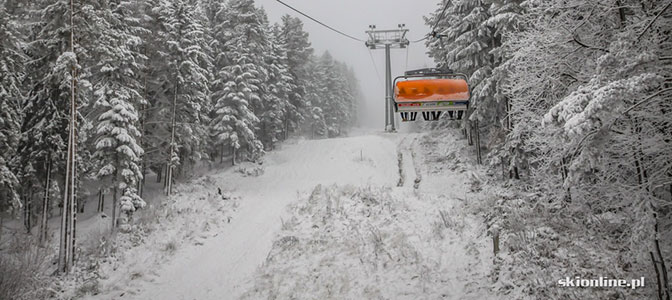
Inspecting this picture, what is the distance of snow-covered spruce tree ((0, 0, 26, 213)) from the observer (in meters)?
14.4

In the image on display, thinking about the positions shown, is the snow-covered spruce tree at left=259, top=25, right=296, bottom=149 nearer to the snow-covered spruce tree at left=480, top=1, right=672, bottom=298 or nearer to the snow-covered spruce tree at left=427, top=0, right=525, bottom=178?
the snow-covered spruce tree at left=427, top=0, right=525, bottom=178

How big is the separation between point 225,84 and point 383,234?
20.0 metres

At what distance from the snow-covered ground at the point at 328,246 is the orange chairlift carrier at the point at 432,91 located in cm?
535

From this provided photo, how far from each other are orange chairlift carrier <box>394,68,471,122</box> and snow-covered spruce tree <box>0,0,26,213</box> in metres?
15.7

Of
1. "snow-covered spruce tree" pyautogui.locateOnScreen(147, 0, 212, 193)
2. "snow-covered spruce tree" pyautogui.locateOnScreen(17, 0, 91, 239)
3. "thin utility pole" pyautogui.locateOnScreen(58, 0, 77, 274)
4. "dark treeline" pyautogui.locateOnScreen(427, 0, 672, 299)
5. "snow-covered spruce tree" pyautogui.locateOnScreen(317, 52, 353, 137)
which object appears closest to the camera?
"dark treeline" pyautogui.locateOnScreen(427, 0, 672, 299)

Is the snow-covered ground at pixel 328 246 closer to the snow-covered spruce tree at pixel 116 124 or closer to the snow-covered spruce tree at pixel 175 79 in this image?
the snow-covered spruce tree at pixel 116 124

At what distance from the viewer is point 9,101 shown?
16.1 meters

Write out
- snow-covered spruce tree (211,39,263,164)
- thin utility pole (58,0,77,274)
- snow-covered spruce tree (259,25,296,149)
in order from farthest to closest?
snow-covered spruce tree (259,25,296,149) → snow-covered spruce tree (211,39,263,164) → thin utility pole (58,0,77,274)

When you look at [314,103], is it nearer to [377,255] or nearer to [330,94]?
[330,94]

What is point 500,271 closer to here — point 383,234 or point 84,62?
point 383,234

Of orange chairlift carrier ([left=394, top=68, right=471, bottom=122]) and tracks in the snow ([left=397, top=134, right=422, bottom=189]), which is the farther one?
tracks in the snow ([left=397, top=134, right=422, bottom=189])

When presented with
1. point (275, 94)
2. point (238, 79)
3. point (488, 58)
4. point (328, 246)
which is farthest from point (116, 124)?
point (275, 94)

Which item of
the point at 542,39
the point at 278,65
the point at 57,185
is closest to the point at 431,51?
the point at 278,65

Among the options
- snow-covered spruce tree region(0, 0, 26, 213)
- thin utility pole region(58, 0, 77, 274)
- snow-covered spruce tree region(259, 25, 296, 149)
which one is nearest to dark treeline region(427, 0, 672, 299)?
thin utility pole region(58, 0, 77, 274)
